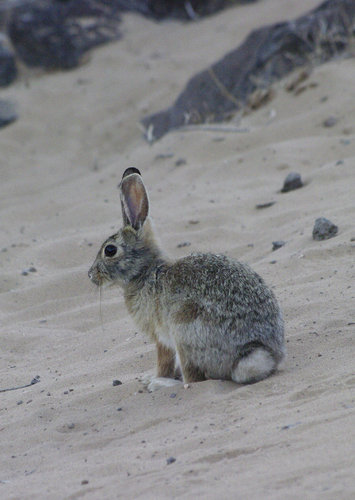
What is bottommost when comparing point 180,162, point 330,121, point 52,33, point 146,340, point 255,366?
point 180,162

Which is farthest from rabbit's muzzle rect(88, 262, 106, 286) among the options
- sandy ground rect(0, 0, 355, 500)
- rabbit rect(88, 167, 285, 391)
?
sandy ground rect(0, 0, 355, 500)

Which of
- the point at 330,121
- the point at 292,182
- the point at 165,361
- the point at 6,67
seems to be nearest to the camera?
the point at 165,361

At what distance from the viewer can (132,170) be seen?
5.24 m

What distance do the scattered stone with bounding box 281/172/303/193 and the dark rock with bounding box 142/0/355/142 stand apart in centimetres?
343

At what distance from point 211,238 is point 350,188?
1540 millimetres

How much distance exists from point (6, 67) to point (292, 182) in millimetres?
12279

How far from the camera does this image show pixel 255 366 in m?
4.41

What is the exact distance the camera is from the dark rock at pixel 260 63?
1244cm

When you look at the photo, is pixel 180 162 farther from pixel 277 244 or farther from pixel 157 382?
Result: pixel 157 382

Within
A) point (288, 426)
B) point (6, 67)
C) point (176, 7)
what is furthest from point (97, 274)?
point (176, 7)

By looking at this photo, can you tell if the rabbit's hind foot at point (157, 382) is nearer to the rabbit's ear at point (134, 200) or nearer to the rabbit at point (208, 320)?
the rabbit at point (208, 320)

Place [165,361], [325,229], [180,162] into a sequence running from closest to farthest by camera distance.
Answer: [165,361] < [325,229] < [180,162]

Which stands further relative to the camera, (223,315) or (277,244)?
(277,244)

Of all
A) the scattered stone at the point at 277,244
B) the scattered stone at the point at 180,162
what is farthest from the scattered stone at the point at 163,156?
the scattered stone at the point at 277,244
